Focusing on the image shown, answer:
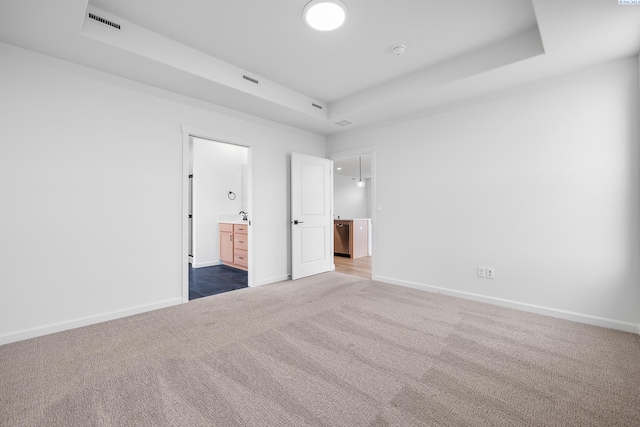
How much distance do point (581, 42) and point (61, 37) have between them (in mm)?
4189

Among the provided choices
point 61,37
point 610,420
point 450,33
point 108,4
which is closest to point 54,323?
point 61,37

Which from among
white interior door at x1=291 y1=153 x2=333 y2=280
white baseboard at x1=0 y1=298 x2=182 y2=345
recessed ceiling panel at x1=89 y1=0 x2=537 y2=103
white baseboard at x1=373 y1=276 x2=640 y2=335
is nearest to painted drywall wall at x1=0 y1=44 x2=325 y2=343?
white baseboard at x1=0 y1=298 x2=182 y2=345

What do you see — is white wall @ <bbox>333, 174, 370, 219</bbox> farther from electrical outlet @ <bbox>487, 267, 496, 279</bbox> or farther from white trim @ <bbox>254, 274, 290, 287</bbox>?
electrical outlet @ <bbox>487, 267, 496, 279</bbox>

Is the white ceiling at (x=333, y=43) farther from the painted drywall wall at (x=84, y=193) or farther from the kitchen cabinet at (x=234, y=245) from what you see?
the kitchen cabinet at (x=234, y=245)

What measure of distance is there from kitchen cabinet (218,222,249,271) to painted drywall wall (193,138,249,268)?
0.75ft

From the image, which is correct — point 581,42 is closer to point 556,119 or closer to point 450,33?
point 556,119

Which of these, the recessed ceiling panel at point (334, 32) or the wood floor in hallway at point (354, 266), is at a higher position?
the recessed ceiling panel at point (334, 32)

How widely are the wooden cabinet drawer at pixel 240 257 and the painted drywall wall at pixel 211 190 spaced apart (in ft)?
2.45

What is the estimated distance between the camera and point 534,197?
116 inches

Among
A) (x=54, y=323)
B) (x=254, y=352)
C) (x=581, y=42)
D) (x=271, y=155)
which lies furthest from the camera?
(x=271, y=155)

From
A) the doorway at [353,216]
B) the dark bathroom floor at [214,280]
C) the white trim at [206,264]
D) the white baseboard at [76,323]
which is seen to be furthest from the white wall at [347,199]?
the white baseboard at [76,323]

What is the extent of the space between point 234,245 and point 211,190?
1353 millimetres

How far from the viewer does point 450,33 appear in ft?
8.23

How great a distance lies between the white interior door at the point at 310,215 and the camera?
14.6 feet
